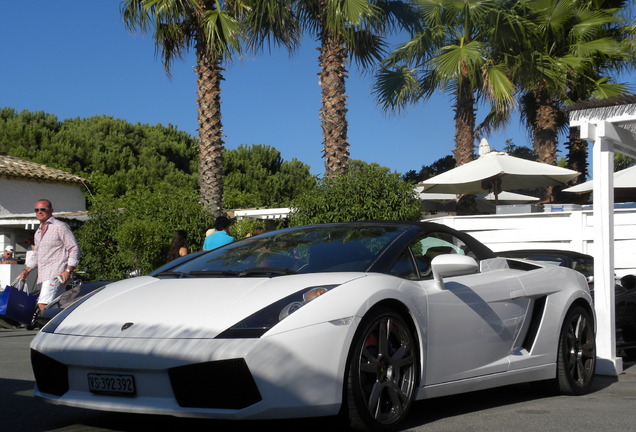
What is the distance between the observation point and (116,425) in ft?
16.7

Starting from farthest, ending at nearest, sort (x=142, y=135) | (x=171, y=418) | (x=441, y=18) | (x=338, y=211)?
(x=142, y=135), (x=441, y=18), (x=338, y=211), (x=171, y=418)

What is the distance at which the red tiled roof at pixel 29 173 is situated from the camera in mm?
30891

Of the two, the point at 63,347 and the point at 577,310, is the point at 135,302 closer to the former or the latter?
the point at 63,347

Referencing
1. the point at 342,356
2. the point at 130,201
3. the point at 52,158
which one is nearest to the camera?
the point at 342,356

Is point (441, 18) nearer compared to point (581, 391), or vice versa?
point (581, 391)

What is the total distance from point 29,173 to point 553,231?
72.9 feet

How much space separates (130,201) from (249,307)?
14693 millimetres

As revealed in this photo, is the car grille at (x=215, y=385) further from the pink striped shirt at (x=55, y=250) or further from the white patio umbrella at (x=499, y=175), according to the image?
the white patio umbrella at (x=499, y=175)

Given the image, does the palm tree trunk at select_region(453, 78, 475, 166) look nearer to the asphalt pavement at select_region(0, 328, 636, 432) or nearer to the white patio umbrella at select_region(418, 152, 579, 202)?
the white patio umbrella at select_region(418, 152, 579, 202)

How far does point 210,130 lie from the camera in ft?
62.8

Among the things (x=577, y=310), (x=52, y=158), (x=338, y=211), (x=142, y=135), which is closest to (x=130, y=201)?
(x=338, y=211)

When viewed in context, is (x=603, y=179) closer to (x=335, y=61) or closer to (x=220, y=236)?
(x=220, y=236)

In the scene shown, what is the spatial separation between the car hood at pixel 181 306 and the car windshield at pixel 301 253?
0.24 metres

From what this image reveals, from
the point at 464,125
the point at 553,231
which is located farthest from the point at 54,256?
the point at 464,125
